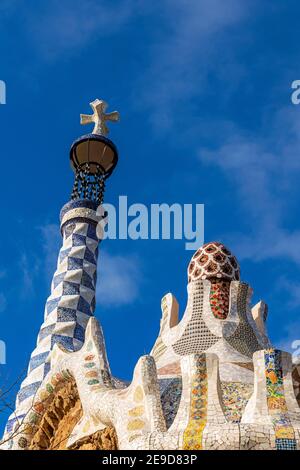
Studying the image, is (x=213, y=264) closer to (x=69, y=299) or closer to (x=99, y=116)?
(x=69, y=299)

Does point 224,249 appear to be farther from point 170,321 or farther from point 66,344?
point 66,344

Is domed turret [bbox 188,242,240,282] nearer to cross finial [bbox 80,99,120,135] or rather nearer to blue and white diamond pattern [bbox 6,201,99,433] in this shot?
blue and white diamond pattern [bbox 6,201,99,433]

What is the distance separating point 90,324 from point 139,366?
1341mm

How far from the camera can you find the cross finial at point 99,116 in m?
14.7

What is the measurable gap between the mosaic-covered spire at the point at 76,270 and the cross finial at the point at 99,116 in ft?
1.59

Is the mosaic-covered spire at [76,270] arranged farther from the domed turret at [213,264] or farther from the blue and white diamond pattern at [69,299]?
the domed turret at [213,264]

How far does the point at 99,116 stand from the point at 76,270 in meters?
3.99

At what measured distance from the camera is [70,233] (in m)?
12.7

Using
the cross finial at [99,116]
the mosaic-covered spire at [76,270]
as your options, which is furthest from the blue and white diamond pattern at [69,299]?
the cross finial at [99,116]

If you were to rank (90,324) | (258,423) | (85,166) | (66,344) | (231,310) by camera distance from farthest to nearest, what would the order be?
(85,166)
(66,344)
(231,310)
(90,324)
(258,423)

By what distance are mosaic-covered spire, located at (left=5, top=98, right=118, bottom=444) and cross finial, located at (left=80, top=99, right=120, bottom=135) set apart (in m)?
0.49

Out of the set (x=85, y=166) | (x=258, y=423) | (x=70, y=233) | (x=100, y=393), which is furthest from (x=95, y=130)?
(x=258, y=423)

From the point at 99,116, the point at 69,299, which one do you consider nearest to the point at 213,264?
the point at 69,299
